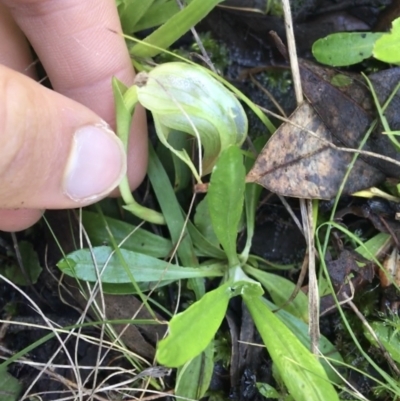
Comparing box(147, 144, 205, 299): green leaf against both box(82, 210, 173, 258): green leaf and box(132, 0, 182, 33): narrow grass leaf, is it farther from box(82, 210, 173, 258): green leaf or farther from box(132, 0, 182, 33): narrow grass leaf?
box(132, 0, 182, 33): narrow grass leaf

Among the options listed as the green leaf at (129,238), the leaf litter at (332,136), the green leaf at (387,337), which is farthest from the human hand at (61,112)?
the green leaf at (387,337)

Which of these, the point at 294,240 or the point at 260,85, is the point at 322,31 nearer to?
the point at 260,85

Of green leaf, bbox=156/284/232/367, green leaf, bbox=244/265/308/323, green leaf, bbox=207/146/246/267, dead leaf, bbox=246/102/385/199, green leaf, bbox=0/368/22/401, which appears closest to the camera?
green leaf, bbox=156/284/232/367

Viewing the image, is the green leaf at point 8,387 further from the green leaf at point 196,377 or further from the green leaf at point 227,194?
the green leaf at point 227,194

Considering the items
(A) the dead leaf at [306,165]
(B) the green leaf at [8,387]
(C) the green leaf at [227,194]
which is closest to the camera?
(C) the green leaf at [227,194]

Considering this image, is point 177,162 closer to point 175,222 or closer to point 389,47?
point 175,222

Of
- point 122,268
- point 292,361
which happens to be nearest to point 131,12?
point 122,268

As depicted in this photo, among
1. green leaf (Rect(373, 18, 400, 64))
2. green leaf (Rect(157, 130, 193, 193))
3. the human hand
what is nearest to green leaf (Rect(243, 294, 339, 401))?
green leaf (Rect(157, 130, 193, 193))
